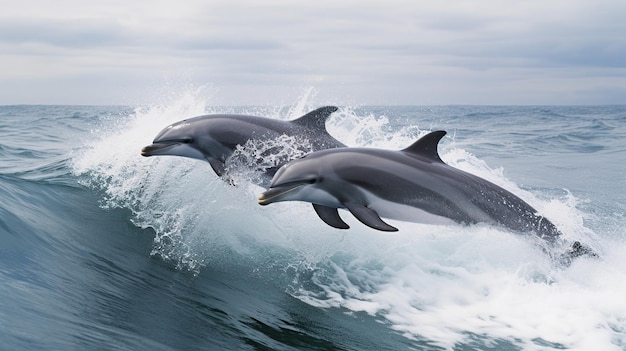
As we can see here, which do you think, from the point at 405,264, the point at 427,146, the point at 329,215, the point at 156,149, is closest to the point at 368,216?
the point at 329,215

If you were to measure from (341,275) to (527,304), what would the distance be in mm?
2348

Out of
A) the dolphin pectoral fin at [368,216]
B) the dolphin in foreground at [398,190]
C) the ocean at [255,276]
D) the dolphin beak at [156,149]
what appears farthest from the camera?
the dolphin beak at [156,149]

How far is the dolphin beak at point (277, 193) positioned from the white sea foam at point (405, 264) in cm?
139

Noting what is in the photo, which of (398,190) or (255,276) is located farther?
(255,276)

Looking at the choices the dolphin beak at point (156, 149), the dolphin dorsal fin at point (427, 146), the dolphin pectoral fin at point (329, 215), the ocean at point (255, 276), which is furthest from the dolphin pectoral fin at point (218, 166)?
the dolphin dorsal fin at point (427, 146)

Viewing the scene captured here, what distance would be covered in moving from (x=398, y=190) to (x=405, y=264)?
1898 mm

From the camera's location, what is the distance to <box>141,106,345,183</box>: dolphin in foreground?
9078mm

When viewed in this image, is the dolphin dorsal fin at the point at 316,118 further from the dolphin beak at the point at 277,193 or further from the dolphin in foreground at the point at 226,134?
the dolphin beak at the point at 277,193

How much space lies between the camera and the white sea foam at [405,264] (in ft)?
23.2

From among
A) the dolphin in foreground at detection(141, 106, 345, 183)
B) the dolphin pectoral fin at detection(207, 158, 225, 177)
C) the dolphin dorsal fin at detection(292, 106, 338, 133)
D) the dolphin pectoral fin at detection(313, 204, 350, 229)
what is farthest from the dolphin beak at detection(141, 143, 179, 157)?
the dolphin pectoral fin at detection(313, 204, 350, 229)

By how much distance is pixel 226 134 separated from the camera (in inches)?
363

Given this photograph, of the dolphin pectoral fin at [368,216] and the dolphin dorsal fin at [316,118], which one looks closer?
the dolphin pectoral fin at [368,216]

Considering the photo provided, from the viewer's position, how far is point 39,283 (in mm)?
6863

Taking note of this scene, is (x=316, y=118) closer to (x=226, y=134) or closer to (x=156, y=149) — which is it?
(x=226, y=134)
